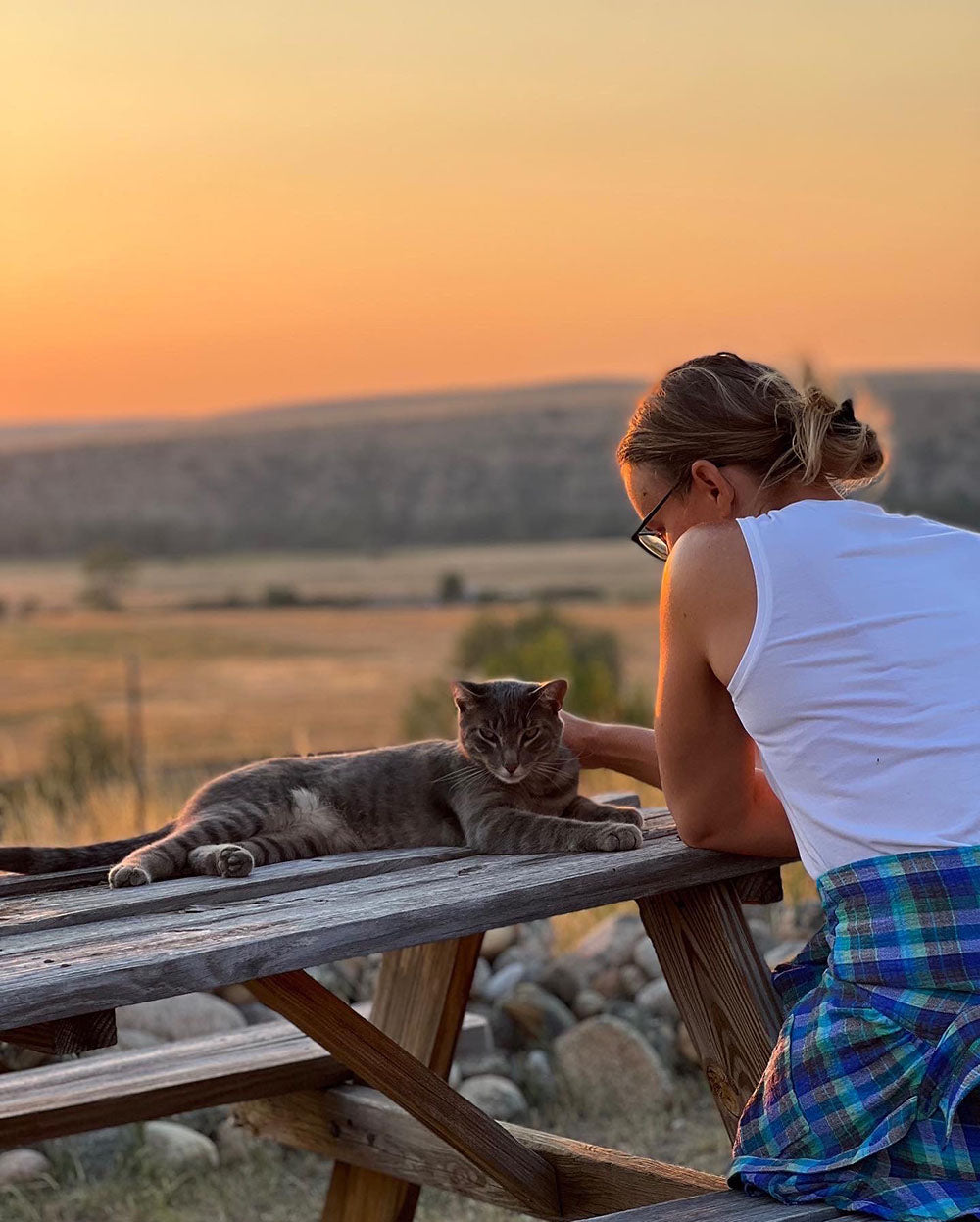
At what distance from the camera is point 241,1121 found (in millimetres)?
3965

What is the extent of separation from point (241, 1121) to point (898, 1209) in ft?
7.49

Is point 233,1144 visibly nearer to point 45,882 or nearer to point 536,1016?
point 536,1016

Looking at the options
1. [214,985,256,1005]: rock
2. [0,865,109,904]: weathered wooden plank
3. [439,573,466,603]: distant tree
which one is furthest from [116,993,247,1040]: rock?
[439,573,466,603]: distant tree

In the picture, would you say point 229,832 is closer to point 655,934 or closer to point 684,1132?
point 655,934

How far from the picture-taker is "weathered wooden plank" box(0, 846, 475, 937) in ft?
7.44

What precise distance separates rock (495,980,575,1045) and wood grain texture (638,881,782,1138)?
2.58 metres

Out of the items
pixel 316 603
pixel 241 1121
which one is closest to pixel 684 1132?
pixel 241 1121

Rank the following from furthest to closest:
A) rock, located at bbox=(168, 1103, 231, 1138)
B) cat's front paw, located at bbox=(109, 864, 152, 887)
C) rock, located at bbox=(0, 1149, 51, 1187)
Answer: rock, located at bbox=(168, 1103, 231, 1138), rock, located at bbox=(0, 1149, 51, 1187), cat's front paw, located at bbox=(109, 864, 152, 887)

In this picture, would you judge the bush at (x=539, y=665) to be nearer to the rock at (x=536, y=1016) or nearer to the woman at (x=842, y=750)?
the rock at (x=536, y=1016)

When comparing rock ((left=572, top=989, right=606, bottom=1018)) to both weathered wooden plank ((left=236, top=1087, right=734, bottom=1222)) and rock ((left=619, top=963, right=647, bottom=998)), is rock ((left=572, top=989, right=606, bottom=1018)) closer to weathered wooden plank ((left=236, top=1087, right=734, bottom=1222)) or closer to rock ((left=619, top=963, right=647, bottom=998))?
rock ((left=619, top=963, right=647, bottom=998))

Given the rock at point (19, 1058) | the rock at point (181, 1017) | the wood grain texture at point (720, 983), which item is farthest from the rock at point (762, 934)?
the wood grain texture at point (720, 983)

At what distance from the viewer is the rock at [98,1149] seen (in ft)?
14.9

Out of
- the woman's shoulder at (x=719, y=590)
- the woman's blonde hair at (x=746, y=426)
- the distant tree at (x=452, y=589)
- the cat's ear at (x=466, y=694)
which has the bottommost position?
the distant tree at (x=452, y=589)

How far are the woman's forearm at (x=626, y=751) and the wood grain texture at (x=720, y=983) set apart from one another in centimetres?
26
